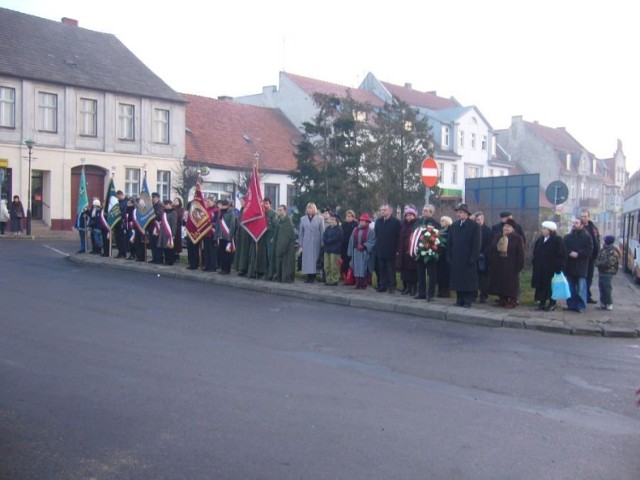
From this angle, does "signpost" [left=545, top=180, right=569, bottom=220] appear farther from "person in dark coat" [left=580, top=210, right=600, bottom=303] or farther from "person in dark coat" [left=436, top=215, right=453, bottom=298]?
"person in dark coat" [left=436, top=215, right=453, bottom=298]

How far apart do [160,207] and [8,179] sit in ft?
66.8

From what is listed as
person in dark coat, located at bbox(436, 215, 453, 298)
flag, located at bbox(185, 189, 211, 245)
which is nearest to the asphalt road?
person in dark coat, located at bbox(436, 215, 453, 298)

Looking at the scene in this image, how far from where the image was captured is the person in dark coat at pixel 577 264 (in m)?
13.6

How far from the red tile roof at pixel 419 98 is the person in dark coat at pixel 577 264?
5036cm

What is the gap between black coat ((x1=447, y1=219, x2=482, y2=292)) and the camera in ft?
44.6

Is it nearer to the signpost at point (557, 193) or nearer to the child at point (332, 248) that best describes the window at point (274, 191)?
the signpost at point (557, 193)

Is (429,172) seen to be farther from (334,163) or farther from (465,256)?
(334,163)

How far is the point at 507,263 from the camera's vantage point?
13.6 meters

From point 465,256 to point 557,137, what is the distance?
7231 centimetres

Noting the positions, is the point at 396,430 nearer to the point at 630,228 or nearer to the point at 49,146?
the point at 630,228

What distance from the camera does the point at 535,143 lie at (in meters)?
75.8

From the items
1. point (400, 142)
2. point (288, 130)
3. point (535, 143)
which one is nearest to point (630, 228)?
point (400, 142)

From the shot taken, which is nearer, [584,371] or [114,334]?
[584,371]

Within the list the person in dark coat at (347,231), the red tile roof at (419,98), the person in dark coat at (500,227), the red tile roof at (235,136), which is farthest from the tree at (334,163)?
the red tile roof at (419,98)
